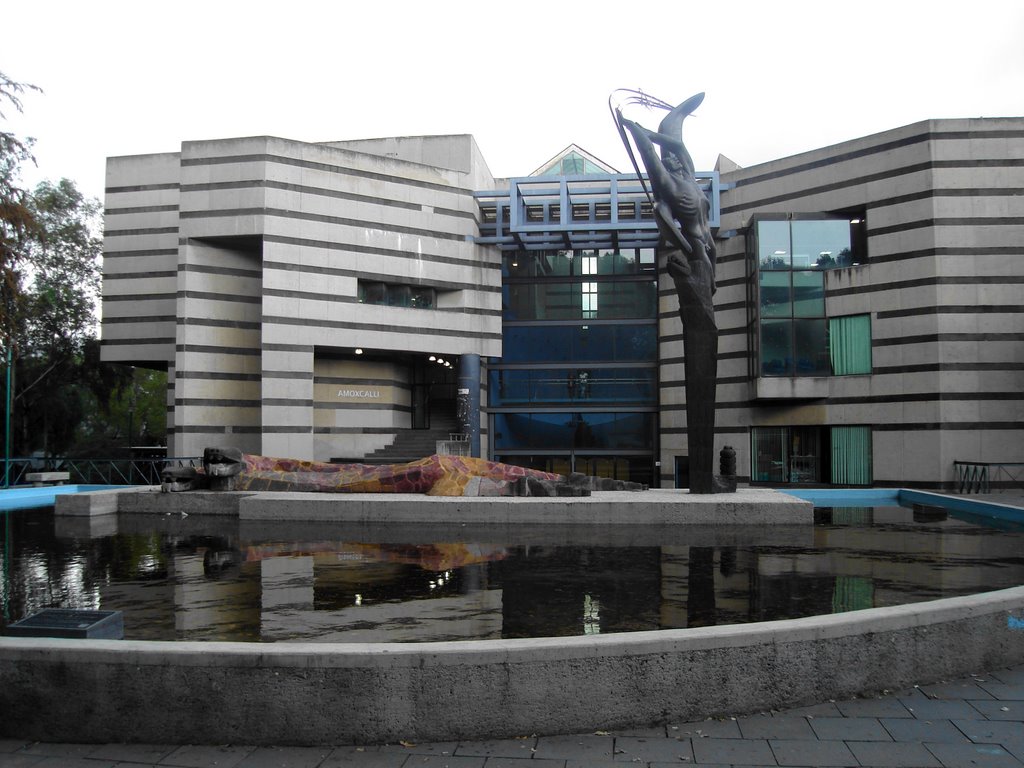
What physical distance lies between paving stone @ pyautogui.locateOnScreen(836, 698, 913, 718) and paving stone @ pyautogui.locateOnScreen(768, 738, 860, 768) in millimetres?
572

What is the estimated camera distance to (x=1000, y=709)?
5.20 meters

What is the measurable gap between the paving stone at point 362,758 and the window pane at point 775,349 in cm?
2965

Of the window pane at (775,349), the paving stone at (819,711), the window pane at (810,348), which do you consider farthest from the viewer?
the window pane at (775,349)

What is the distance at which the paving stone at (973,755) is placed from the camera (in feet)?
14.3

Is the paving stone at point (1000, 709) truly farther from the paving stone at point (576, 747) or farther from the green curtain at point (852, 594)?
the paving stone at point (576, 747)

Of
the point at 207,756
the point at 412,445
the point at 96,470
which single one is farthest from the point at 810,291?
the point at 96,470

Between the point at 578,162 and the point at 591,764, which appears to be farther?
the point at 578,162

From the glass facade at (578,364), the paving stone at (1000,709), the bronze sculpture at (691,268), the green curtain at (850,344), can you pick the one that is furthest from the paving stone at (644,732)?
the glass facade at (578,364)

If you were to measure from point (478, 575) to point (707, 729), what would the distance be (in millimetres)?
5542

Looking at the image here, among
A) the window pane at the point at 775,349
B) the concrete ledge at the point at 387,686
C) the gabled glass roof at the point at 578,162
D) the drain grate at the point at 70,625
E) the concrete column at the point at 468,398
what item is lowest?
the concrete ledge at the point at 387,686

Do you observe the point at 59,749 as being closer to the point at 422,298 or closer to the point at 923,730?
the point at 923,730

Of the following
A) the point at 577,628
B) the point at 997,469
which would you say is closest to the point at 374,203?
the point at 997,469

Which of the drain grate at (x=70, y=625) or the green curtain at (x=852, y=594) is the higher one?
the drain grate at (x=70, y=625)

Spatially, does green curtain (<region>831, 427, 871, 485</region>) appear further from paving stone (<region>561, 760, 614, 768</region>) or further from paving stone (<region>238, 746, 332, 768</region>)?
paving stone (<region>238, 746, 332, 768</region>)
